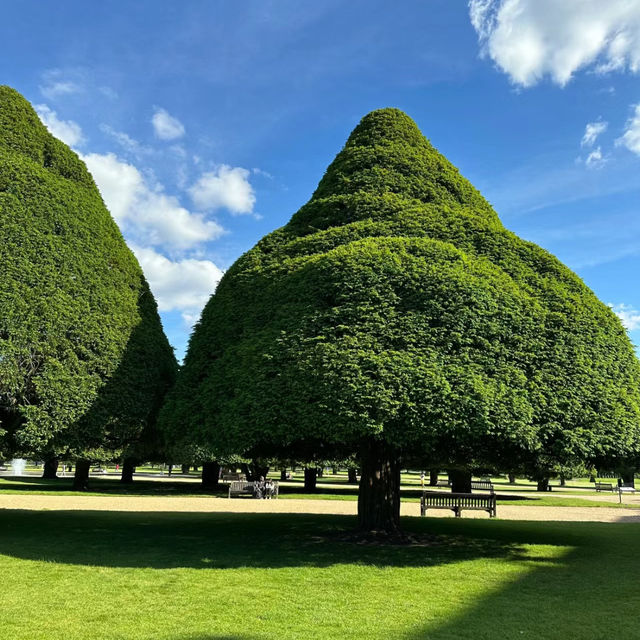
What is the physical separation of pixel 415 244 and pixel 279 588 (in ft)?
21.0

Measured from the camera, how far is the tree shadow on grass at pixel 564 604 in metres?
5.77

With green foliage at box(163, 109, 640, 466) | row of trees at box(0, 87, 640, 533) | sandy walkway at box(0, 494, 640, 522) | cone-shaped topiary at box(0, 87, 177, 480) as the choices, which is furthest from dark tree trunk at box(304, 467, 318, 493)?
green foliage at box(163, 109, 640, 466)

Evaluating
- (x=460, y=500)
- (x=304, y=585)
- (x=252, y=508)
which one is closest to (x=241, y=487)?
(x=252, y=508)

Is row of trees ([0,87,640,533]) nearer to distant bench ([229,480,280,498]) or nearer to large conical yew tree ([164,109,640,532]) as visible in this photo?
large conical yew tree ([164,109,640,532])

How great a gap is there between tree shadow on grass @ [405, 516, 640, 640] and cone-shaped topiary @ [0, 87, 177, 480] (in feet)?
26.3

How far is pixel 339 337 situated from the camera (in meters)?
9.48

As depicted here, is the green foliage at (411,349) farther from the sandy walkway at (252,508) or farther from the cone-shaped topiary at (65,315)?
the sandy walkway at (252,508)

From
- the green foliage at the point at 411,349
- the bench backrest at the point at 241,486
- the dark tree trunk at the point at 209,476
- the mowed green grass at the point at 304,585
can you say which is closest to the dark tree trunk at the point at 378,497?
the green foliage at the point at 411,349

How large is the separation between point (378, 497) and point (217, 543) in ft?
11.0

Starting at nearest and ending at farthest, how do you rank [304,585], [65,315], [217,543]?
[304,585], [217,543], [65,315]

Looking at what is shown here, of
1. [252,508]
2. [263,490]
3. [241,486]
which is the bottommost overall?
[252,508]

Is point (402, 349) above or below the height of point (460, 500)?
above

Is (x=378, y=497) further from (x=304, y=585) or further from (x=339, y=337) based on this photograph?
(x=304, y=585)

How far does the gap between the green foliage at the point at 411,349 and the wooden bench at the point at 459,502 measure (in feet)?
17.2
